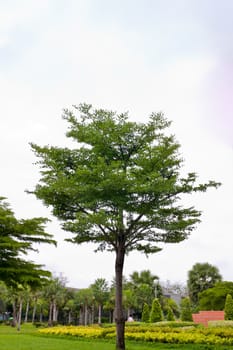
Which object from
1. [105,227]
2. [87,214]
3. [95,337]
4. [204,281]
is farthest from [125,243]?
[204,281]

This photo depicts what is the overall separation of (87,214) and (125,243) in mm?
2150

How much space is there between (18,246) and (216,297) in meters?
33.2

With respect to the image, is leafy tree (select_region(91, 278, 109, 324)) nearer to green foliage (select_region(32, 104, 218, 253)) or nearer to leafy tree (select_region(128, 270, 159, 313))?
leafy tree (select_region(128, 270, 159, 313))

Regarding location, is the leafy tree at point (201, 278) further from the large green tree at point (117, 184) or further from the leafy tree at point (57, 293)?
the large green tree at point (117, 184)

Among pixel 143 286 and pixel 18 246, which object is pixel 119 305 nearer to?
pixel 18 246

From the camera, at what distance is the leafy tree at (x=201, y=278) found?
51.6 meters

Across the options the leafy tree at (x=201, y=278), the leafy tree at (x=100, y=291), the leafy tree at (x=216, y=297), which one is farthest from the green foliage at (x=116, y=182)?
the leafy tree at (x=100, y=291)

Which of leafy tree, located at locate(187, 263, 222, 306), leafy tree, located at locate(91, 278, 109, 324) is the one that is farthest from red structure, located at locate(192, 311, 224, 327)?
leafy tree, located at locate(91, 278, 109, 324)

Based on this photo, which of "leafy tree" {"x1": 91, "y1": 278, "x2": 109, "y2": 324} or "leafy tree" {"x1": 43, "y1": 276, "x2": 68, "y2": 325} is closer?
"leafy tree" {"x1": 43, "y1": 276, "x2": 68, "y2": 325}

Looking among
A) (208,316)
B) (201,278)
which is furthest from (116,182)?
(201,278)

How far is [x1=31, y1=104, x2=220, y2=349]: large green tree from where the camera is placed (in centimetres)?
1319

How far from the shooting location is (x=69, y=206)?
14695 mm

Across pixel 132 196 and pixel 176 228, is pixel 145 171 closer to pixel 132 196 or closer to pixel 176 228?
pixel 132 196

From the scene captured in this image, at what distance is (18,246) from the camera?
10688 millimetres
